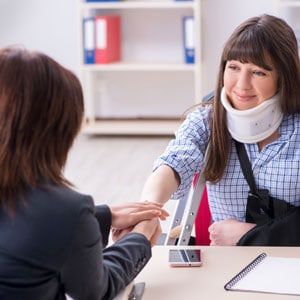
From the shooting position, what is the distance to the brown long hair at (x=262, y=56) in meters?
2.02

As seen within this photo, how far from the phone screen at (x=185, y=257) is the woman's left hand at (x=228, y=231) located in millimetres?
246

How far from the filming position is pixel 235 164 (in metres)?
2.12

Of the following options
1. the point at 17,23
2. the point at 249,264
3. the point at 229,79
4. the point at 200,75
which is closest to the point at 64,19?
the point at 17,23

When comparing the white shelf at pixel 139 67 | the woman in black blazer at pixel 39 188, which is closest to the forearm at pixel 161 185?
the woman in black blazer at pixel 39 188

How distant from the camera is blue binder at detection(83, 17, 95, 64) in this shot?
5.59 metres

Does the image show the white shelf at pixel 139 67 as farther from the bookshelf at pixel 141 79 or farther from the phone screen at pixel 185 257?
the phone screen at pixel 185 257

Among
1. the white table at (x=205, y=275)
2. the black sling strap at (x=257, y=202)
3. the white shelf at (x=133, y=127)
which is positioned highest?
the black sling strap at (x=257, y=202)

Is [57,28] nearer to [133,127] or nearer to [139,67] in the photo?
[139,67]

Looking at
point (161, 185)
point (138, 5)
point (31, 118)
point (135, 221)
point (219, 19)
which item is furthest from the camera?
point (219, 19)

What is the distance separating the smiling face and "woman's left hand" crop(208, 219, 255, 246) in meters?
0.32

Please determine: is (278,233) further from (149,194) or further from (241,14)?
(241,14)

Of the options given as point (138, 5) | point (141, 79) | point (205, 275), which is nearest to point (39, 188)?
point (205, 275)

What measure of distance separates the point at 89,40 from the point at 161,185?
3.76 m

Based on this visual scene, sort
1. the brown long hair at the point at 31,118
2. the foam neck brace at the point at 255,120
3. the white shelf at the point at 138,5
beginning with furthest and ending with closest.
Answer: the white shelf at the point at 138,5 < the foam neck brace at the point at 255,120 < the brown long hair at the point at 31,118
